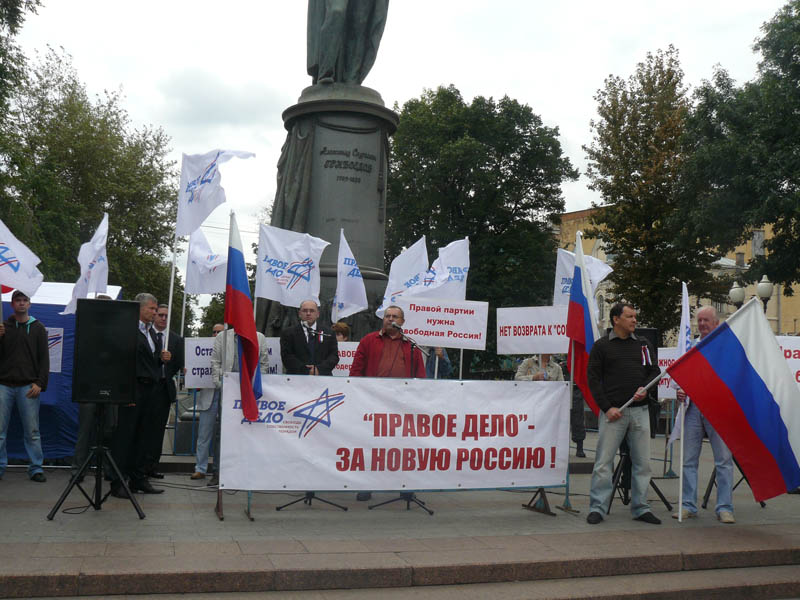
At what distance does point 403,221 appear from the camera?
3956cm

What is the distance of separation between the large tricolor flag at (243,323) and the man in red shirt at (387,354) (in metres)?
1.59

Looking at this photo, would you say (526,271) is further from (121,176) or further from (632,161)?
(121,176)

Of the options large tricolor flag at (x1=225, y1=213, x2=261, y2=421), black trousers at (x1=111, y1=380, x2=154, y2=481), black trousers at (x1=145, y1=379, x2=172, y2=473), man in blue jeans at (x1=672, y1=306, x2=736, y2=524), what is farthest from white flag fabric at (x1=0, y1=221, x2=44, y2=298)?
man in blue jeans at (x1=672, y1=306, x2=736, y2=524)

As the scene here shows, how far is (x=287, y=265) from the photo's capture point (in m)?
11.3

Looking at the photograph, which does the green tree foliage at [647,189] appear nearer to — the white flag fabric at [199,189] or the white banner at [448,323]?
the white banner at [448,323]

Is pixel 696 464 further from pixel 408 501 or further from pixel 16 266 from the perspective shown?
pixel 16 266

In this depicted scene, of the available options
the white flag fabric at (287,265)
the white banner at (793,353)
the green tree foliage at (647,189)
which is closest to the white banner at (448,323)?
the white flag fabric at (287,265)

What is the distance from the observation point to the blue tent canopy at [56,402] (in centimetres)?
1067

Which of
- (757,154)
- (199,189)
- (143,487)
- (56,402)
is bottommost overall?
(143,487)

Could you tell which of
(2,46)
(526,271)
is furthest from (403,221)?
(2,46)

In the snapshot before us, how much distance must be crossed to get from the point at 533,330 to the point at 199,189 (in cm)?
461

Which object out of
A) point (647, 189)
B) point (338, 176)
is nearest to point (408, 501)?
point (338, 176)

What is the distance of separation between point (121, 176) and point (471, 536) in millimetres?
35659

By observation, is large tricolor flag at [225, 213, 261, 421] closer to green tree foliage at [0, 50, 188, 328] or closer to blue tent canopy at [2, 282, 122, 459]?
blue tent canopy at [2, 282, 122, 459]
